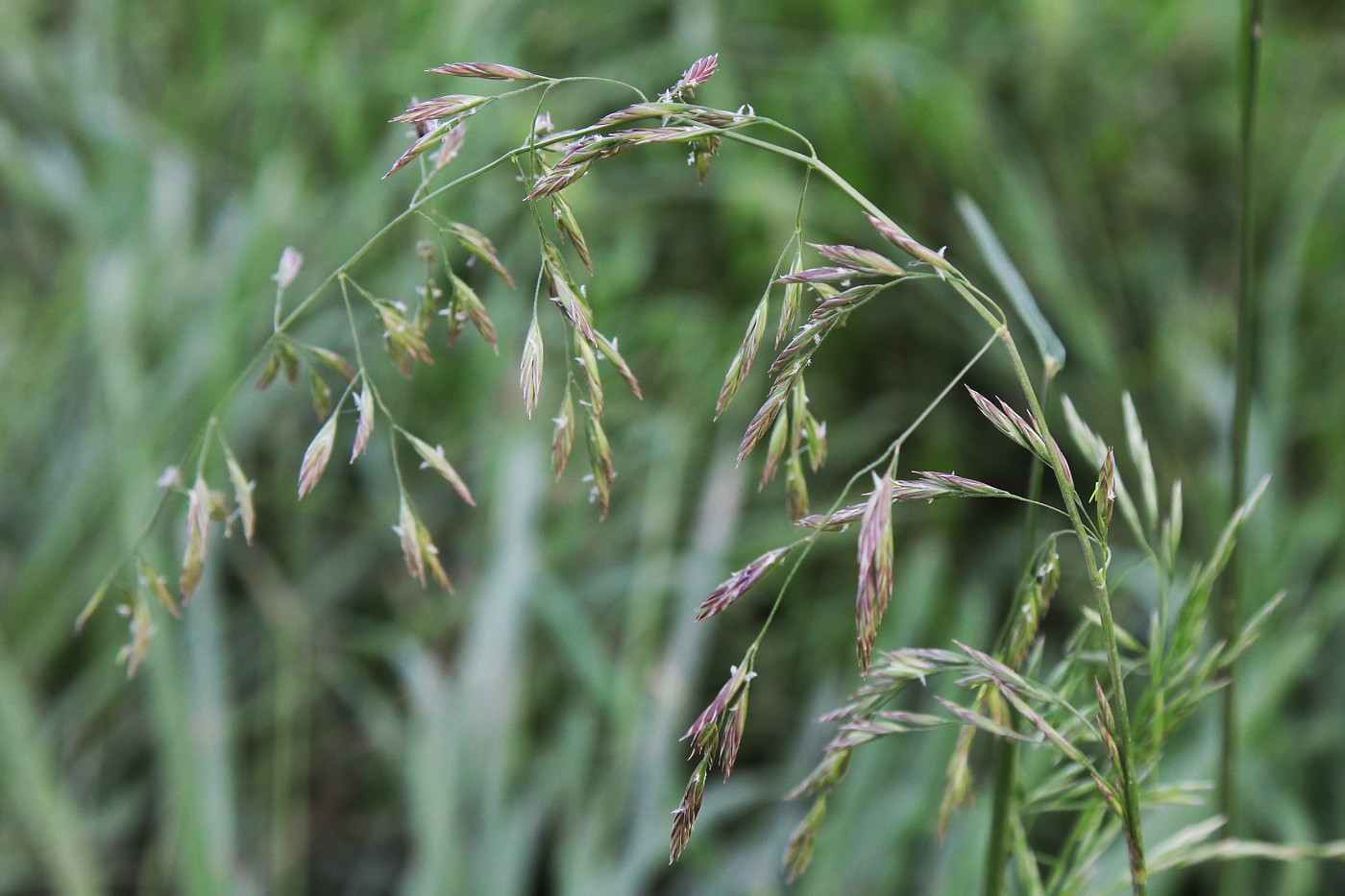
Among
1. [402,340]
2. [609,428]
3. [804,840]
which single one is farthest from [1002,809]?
[609,428]

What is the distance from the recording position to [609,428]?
5.33ft

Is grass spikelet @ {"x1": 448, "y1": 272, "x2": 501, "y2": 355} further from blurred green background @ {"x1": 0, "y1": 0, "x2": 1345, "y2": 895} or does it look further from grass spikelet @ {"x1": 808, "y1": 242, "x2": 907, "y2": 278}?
blurred green background @ {"x1": 0, "y1": 0, "x2": 1345, "y2": 895}

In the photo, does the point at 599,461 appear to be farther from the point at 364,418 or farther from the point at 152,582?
the point at 152,582

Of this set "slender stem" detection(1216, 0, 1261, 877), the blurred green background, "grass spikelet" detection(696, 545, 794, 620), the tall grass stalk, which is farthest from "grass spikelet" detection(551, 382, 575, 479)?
the blurred green background

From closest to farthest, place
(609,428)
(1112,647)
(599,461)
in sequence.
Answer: (1112,647)
(599,461)
(609,428)

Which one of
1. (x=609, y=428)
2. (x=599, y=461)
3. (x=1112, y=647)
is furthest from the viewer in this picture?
(x=609, y=428)

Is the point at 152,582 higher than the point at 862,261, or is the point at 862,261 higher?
the point at 862,261

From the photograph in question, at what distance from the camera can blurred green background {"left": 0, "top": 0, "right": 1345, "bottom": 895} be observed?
122 cm

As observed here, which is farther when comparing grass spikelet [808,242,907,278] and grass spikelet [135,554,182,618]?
grass spikelet [135,554,182,618]

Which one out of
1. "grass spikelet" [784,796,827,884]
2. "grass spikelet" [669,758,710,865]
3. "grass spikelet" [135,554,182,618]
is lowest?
"grass spikelet" [784,796,827,884]

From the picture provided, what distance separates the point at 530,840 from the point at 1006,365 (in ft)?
3.04

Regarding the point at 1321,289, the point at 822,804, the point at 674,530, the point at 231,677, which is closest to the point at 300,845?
the point at 231,677

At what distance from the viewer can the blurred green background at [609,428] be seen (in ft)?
3.99

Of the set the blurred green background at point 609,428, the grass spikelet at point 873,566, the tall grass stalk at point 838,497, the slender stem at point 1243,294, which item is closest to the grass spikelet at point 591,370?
the tall grass stalk at point 838,497
